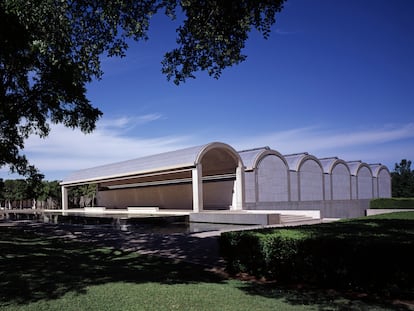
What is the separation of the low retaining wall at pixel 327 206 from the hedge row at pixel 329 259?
2412 cm

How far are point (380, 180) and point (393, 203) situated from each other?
19.8 metres

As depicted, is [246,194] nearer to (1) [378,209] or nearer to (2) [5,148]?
(1) [378,209]

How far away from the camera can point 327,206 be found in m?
37.4

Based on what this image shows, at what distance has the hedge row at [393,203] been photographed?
110 ft

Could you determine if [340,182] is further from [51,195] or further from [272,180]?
[51,195]

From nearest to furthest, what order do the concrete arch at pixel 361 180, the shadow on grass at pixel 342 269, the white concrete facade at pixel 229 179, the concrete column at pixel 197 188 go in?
the shadow on grass at pixel 342 269 < the concrete column at pixel 197 188 < the white concrete facade at pixel 229 179 < the concrete arch at pixel 361 180

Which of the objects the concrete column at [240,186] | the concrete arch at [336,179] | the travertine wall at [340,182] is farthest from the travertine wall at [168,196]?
the travertine wall at [340,182]

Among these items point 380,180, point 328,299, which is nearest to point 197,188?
point 328,299

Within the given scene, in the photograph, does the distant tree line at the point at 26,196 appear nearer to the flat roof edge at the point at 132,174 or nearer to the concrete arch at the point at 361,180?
the flat roof edge at the point at 132,174

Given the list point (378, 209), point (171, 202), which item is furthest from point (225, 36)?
point (171, 202)

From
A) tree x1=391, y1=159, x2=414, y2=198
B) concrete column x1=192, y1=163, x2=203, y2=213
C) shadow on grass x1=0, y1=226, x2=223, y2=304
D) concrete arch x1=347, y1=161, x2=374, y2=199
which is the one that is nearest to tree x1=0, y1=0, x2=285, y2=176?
shadow on grass x1=0, y1=226, x2=223, y2=304

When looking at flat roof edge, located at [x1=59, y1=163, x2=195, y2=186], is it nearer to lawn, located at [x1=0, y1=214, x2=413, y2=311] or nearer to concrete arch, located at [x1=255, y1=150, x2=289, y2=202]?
concrete arch, located at [x1=255, y1=150, x2=289, y2=202]

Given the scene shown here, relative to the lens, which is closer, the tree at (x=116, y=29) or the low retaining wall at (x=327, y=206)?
the tree at (x=116, y=29)

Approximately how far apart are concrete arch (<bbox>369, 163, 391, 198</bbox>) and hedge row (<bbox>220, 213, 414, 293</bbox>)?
48679 mm
